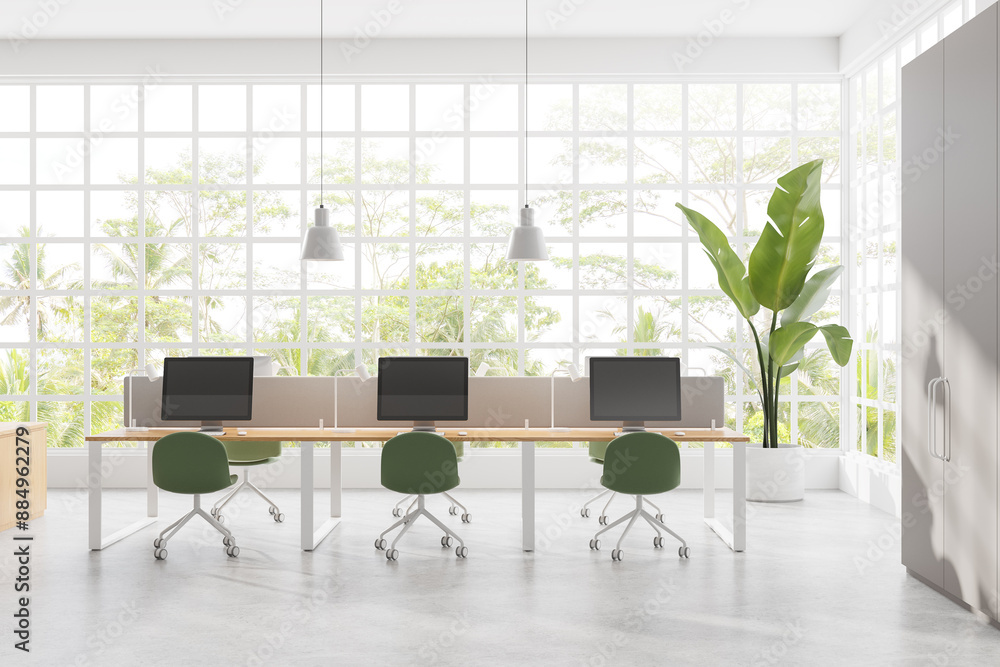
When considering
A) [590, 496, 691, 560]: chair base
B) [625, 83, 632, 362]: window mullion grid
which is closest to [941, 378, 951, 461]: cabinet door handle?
[590, 496, 691, 560]: chair base

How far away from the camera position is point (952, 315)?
3.44m

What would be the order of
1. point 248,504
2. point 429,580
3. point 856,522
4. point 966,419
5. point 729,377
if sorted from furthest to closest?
point 729,377, point 248,504, point 856,522, point 429,580, point 966,419

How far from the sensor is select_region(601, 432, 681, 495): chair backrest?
412cm

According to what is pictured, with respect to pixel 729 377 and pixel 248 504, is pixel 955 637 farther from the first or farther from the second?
pixel 729 377

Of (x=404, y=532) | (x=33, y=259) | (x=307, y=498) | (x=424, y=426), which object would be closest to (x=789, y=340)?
(x=424, y=426)

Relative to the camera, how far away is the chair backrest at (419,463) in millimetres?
4145

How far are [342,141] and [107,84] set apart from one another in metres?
2.97

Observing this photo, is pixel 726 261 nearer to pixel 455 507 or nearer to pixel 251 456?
pixel 455 507

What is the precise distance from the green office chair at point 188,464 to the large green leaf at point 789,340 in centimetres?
386

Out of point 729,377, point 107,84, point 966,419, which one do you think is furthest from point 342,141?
point 966,419

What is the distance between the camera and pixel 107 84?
6.57 m

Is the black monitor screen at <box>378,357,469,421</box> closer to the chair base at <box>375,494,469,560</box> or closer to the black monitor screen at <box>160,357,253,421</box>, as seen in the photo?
the chair base at <box>375,494,469,560</box>

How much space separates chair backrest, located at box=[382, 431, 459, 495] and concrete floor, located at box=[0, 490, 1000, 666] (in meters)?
0.42

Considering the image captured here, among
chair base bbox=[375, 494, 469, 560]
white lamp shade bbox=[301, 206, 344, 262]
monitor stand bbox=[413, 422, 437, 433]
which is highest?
white lamp shade bbox=[301, 206, 344, 262]
